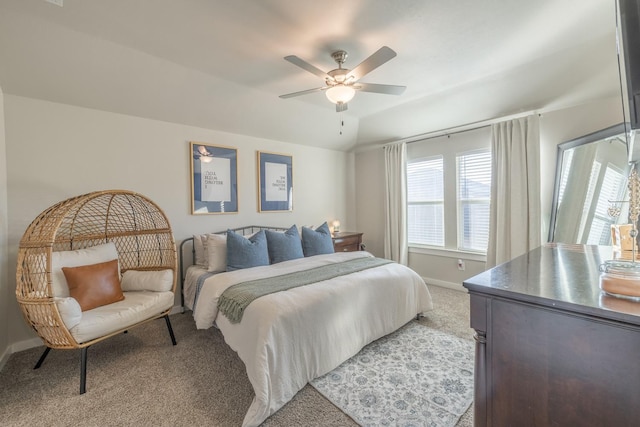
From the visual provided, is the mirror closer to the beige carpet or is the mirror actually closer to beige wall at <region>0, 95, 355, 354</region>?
the beige carpet

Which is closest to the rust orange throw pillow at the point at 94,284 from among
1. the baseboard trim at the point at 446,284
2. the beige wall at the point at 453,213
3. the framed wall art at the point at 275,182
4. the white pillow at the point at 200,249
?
the white pillow at the point at 200,249

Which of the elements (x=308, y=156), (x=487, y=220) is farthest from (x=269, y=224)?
(x=487, y=220)

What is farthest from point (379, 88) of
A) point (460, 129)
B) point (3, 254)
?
point (3, 254)

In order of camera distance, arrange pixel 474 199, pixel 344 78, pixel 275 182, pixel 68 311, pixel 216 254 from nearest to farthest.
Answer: pixel 68 311 < pixel 344 78 < pixel 216 254 < pixel 474 199 < pixel 275 182

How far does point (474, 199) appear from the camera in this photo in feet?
12.7

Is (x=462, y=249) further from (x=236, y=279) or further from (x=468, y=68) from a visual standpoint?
(x=236, y=279)

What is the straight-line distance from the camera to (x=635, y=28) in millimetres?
938

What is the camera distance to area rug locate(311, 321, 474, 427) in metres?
1.66

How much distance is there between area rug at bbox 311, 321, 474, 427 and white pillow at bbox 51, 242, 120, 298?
7.24ft

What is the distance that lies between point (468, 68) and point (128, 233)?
4079mm

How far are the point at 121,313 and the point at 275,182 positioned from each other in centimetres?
263

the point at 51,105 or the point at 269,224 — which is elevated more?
the point at 51,105

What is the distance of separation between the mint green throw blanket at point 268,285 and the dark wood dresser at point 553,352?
1477 millimetres

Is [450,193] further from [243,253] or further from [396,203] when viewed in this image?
[243,253]
